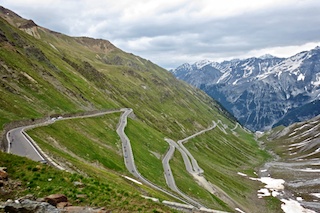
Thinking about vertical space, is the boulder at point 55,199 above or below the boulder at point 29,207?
above

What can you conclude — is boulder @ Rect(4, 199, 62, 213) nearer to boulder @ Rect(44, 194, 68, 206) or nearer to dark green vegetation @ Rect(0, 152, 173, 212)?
boulder @ Rect(44, 194, 68, 206)

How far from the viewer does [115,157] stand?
81.2m

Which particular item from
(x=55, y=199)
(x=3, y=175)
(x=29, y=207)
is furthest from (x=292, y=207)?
(x=29, y=207)

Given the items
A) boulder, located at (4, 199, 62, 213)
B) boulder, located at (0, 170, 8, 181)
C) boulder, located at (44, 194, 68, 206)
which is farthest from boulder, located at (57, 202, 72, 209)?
boulder, located at (0, 170, 8, 181)

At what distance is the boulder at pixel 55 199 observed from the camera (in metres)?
24.4

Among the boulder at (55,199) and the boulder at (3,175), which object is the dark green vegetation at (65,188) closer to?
the boulder at (3,175)

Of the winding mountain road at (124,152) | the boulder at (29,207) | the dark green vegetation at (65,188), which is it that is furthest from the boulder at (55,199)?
the winding mountain road at (124,152)

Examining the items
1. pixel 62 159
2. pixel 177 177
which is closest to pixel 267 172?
pixel 177 177

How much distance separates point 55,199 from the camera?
24625mm

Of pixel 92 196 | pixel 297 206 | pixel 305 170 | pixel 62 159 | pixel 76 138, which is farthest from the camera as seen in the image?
pixel 305 170

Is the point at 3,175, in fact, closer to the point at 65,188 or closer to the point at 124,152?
the point at 65,188

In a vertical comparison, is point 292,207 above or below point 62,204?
below

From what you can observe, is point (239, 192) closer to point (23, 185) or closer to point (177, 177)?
point (177, 177)

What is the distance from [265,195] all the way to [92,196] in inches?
4422
